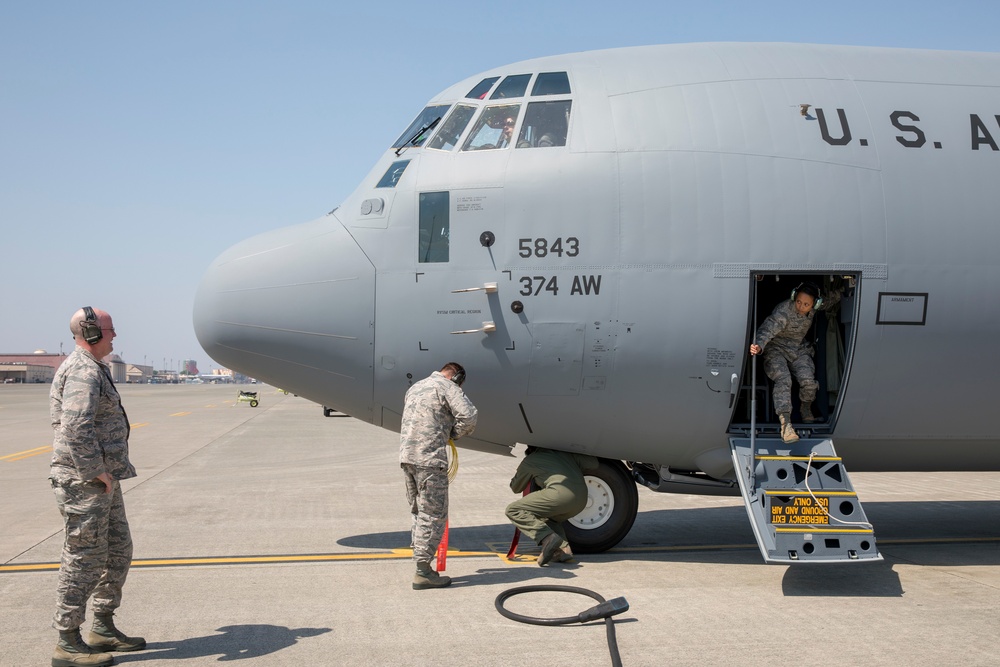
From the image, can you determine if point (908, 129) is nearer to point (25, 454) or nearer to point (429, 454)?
point (429, 454)

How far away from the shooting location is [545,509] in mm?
8406

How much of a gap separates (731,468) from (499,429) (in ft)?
7.81

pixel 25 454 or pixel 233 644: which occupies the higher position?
pixel 233 644

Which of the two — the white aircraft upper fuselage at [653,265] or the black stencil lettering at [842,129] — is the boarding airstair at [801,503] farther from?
→ the black stencil lettering at [842,129]

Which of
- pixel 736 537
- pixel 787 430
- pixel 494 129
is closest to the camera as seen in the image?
pixel 787 430

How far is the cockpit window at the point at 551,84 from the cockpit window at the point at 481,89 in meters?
0.48

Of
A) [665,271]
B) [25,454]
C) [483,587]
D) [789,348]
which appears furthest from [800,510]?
[25,454]

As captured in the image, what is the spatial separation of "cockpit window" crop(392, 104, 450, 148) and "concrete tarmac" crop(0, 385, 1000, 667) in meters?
2.78

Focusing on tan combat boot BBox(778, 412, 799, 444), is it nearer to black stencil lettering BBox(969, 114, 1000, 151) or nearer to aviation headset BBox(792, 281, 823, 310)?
aviation headset BBox(792, 281, 823, 310)

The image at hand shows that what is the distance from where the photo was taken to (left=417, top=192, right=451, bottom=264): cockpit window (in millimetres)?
8359

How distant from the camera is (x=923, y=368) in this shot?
8.27 metres

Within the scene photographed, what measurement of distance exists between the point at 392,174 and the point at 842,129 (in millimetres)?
4510

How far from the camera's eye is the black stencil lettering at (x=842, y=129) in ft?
27.2

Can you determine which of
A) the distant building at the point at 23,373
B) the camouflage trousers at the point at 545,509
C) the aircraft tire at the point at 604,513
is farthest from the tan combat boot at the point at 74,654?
the distant building at the point at 23,373
